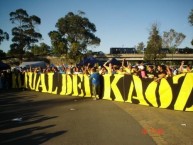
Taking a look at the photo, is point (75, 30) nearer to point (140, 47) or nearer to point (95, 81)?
point (140, 47)

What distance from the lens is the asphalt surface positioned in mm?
7082

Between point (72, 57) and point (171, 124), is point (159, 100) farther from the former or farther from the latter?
point (72, 57)

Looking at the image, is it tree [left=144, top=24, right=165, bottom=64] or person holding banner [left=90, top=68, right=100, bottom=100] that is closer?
person holding banner [left=90, top=68, right=100, bottom=100]

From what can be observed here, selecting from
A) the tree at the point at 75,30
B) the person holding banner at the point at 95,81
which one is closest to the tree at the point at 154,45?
the tree at the point at 75,30

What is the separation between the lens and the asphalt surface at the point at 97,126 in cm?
708

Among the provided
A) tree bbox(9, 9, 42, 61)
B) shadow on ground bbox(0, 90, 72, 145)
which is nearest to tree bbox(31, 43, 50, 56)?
tree bbox(9, 9, 42, 61)

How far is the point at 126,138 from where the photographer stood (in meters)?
7.20

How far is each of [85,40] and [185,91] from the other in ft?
238

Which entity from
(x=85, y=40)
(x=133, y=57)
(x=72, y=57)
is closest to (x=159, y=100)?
(x=72, y=57)

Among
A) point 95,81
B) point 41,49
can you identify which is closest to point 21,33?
point 41,49

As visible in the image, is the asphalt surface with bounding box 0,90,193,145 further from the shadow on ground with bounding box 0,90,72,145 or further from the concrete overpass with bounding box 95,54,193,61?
the concrete overpass with bounding box 95,54,193,61

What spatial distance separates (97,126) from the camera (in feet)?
28.3

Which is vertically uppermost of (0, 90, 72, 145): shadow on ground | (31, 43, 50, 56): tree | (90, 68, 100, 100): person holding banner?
(31, 43, 50, 56): tree

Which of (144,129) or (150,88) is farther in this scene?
(150,88)
